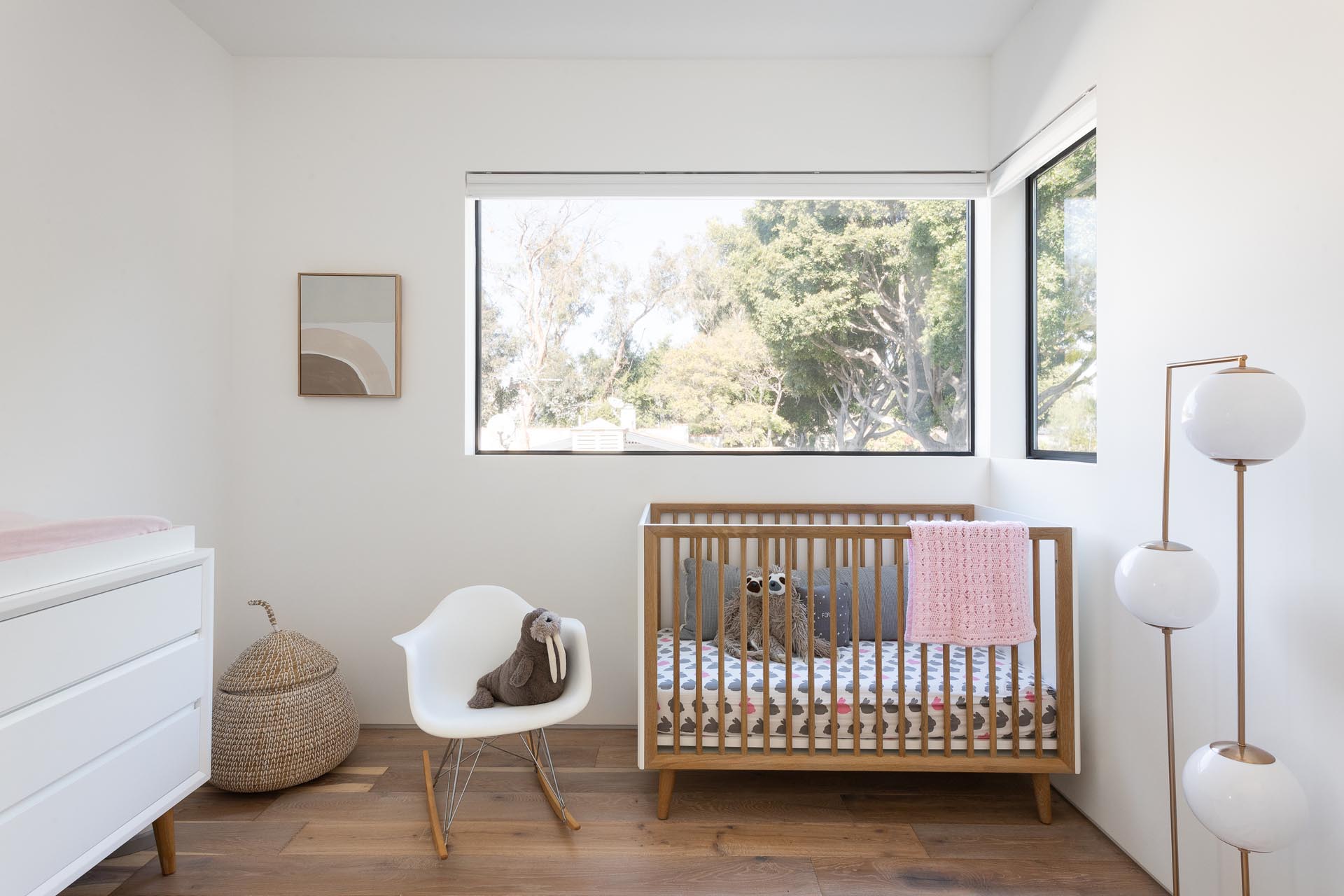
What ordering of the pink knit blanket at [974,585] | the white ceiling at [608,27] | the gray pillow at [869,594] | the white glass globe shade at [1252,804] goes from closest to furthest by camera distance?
the white glass globe shade at [1252,804] → the pink knit blanket at [974,585] → the white ceiling at [608,27] → the gray pillow at [869,594]

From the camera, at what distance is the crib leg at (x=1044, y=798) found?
2.20 m

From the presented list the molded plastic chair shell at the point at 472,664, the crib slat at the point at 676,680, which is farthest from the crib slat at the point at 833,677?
the molded plastic chair shell at the point at 472,664

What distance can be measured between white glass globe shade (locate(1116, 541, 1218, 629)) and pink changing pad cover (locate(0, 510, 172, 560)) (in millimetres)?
2251

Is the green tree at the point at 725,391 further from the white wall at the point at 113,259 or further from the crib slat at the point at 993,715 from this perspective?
the white wall at the point at 113,259

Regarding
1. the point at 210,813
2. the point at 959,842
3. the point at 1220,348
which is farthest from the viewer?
the point at 210,813

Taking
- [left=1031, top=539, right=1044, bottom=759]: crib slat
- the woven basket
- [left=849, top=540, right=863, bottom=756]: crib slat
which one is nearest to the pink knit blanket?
[left=1031, top=539, right=1044, bottom=759]: crib slat

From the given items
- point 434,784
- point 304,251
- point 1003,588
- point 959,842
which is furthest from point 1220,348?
point 304,251

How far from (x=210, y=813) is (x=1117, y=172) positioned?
3.32 metres

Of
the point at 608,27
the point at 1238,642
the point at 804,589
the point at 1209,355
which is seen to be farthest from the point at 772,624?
the point at 608,27

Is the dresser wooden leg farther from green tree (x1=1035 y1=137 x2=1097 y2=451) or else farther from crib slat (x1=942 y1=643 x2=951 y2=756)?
green tree (x1=1035 y1=137 x2=1097 y2=451)

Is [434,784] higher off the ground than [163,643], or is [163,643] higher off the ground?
[163,643]

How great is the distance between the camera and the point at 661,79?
2.94 meters

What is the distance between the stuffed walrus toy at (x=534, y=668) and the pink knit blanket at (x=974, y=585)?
3.46ft

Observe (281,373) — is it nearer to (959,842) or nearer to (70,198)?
(70,198)
